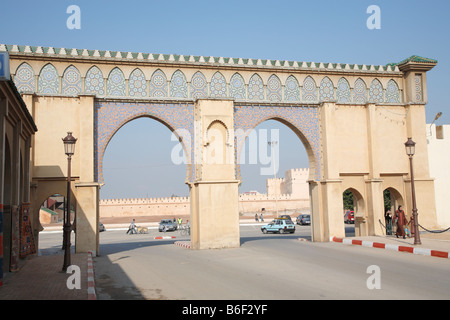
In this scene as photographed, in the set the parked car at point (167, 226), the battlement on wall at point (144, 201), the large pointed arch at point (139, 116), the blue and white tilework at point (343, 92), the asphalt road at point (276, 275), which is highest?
the blue and white tilework at point (343, 92)

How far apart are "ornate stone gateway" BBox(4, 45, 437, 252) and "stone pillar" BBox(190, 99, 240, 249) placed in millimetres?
39

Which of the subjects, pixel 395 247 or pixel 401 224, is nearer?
pixel 395 247

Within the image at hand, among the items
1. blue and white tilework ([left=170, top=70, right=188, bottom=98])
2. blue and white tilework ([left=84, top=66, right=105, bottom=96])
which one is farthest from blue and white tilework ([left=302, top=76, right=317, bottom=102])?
blue and white tilework ([left=84, top=66, right=105, bottom=96])

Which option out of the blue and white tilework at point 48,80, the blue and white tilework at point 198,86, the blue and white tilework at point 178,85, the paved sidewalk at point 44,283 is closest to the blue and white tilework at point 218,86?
the blue and white tilework at point 198,86

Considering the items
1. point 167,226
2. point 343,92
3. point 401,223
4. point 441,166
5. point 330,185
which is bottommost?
point 167,226

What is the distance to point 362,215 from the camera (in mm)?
19438

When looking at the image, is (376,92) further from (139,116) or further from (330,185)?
(139,116)

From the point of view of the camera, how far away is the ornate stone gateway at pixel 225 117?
1631 centimetres

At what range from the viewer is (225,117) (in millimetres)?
17547

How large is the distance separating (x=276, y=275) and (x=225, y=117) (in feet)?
27.2

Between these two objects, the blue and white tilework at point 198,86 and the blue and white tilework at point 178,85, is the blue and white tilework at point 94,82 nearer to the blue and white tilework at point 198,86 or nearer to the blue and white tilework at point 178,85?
the blue and white tilework at point 178,85

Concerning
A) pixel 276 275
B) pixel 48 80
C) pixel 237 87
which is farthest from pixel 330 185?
pixel 48 80

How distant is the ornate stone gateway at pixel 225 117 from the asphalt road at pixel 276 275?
9.54ft
